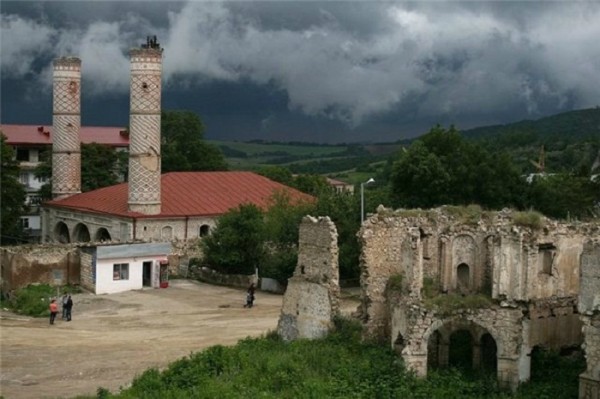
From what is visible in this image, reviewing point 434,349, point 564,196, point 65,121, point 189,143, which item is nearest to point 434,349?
point 434,349

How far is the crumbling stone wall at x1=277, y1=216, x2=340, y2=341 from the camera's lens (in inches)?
985

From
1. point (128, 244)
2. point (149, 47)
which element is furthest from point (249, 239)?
point (149, 47)

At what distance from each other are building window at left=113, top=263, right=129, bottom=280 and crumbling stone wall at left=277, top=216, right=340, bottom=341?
1538 cm

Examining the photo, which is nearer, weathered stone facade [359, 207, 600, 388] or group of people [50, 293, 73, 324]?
weathered stone facade [359, 207, 600, 388]

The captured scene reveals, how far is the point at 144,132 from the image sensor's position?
46.2m

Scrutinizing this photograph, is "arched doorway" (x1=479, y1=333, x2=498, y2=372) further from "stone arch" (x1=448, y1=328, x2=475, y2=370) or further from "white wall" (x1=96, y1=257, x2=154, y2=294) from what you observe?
"white wall" (x1=96, y1=257, x2=154, y2=294)

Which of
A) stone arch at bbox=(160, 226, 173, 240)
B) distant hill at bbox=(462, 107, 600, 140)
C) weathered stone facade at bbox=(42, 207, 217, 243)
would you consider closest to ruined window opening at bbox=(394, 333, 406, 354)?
weathered stone facade at bbox=(42, 207, 217, 243)

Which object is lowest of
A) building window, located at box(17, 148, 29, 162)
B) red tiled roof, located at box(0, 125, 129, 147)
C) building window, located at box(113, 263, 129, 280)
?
building window, located at box(113, 263, 129, 280)

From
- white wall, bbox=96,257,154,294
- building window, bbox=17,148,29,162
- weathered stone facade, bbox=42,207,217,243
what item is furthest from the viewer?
building window, bbox=17,148,29,162

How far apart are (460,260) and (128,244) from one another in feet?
65.7

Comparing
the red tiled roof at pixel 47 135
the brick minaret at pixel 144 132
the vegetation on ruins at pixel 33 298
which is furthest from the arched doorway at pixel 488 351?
the red tiled roof at pixel 47 135

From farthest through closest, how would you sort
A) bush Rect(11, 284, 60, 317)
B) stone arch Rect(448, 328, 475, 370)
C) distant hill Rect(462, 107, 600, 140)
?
distant hill Rect(462, 107, 600, 140)
bush Rect(11, 284, 60, 317)
stone arch Rect(448, 328, 475, 370)

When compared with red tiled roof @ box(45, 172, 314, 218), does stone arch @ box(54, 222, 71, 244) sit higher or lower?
lower

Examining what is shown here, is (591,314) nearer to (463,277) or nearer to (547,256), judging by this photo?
→ (547,256)
